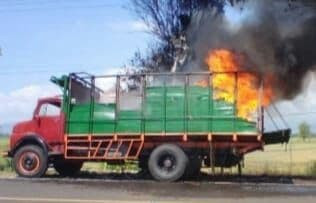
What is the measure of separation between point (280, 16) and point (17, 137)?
9401 mm

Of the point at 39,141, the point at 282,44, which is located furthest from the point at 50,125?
the point at 282,44

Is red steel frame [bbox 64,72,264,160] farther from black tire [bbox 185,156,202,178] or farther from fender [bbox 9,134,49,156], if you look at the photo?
fender [bbox 9,134,49,156]

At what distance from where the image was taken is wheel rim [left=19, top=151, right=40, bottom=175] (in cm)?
2283

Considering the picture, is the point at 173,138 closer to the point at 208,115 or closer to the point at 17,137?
the point at 208,115

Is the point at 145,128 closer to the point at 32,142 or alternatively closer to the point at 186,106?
the point at 186,106

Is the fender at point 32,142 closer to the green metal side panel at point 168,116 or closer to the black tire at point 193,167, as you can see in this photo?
the green metal side panel at point 168,116

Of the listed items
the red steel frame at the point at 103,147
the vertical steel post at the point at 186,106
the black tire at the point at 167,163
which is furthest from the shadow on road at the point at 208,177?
the vertical steel post at the point at 186,106

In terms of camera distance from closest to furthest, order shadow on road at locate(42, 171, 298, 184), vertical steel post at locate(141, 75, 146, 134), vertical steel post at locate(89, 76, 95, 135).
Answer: shadow on road at locate(42, 171, 298, 184) → vertical steel post at locate(141, 75, 146, 134) → vertical steel post at locate(89, 76, 95, 135)

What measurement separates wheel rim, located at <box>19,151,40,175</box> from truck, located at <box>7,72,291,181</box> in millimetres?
31

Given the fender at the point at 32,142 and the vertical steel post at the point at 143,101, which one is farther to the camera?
the fender at the point at 32,142

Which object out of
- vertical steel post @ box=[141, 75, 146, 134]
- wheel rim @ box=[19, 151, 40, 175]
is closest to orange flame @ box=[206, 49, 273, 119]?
vertical steel post @ box=[141, 75, 146, 134]

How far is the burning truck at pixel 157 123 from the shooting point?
832 inches

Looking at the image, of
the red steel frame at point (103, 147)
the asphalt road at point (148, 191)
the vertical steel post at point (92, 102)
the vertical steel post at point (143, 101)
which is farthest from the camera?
the vertical steel post at point (92, 102)

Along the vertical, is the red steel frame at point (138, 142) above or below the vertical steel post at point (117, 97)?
below
